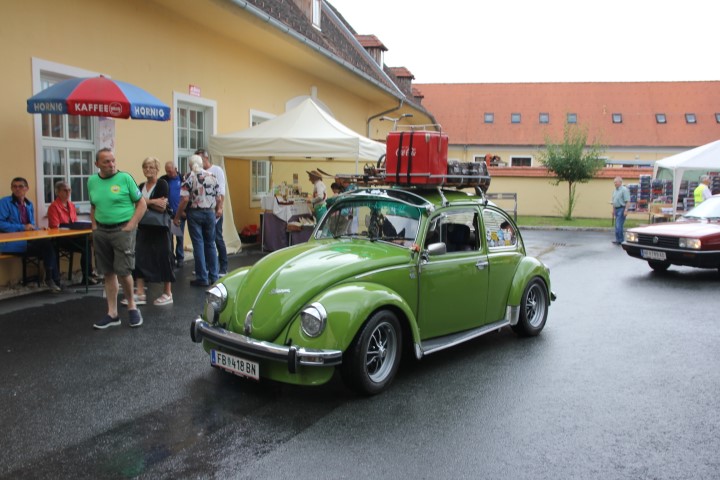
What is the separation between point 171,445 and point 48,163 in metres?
6.50

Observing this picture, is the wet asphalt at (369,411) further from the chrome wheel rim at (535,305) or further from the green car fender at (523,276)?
the green car fender at (523,276)

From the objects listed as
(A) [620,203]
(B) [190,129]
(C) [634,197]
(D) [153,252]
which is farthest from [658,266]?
(C) [634,197]

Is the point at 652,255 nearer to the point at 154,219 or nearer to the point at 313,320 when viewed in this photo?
the point at 154,219

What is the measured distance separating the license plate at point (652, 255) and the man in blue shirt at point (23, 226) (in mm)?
10105

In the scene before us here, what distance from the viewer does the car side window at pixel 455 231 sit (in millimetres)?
5633

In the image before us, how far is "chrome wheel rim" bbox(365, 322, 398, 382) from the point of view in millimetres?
4789

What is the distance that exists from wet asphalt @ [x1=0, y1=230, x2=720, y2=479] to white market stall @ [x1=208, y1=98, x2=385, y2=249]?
17.6ft

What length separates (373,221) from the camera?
5.80 metres

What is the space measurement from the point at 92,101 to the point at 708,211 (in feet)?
37.3

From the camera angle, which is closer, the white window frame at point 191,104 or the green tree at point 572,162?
the white window frame at point 191,104

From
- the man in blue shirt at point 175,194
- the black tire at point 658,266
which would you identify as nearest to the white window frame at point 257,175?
the man in blue shirt at point 175,194

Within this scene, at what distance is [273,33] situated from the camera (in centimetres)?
1273

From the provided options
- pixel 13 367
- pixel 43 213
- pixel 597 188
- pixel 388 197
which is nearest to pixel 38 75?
pixel 43 213

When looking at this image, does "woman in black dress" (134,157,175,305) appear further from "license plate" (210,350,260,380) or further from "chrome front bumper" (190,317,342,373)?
"chrome front bumper" (190,317,342,373)
